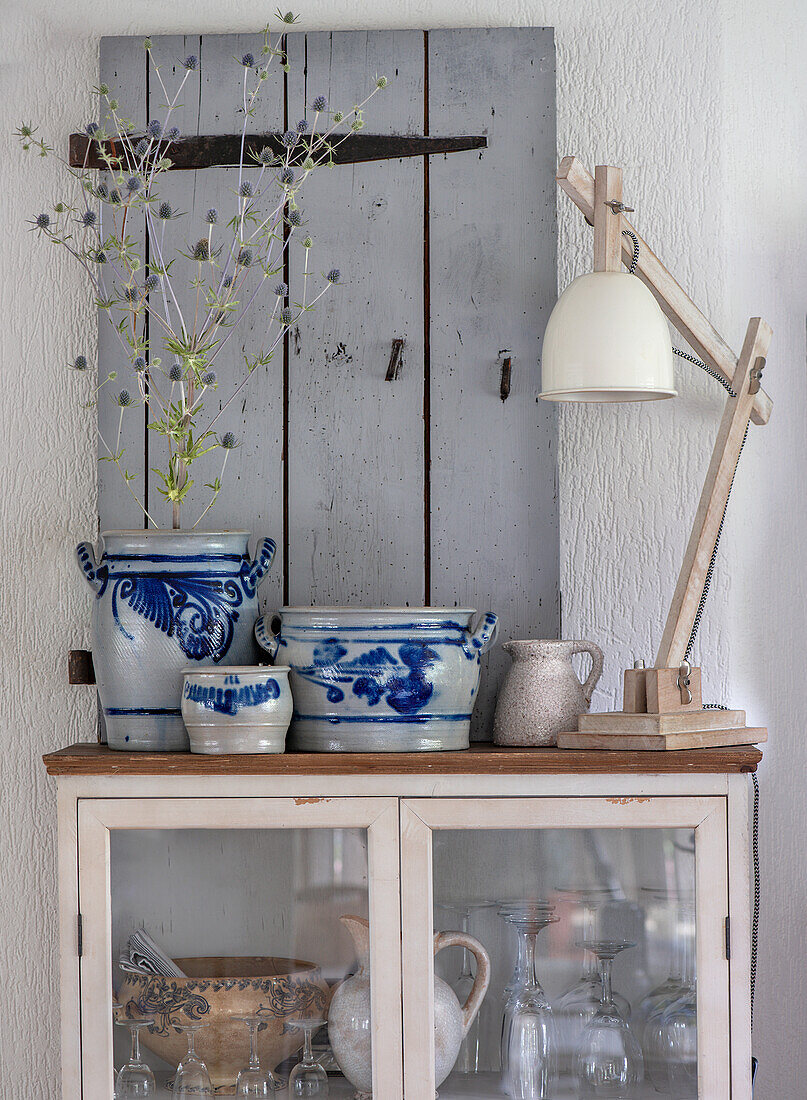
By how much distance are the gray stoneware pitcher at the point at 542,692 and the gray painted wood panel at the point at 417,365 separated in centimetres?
14

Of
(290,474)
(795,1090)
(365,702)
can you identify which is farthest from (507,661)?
(795,1090)

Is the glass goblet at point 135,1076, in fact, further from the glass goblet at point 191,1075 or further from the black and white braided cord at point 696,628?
the black and white braided cord at point 696,628

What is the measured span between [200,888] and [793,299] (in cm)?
106

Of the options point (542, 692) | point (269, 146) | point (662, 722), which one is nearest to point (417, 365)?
point (269, 146)

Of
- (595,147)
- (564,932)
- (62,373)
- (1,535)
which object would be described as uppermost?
(595,147)

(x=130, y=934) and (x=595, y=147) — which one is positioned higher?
(x=595, y=147)

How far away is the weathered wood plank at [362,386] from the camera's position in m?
1.46

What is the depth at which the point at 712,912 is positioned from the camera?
119cm

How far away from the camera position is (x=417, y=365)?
146cm

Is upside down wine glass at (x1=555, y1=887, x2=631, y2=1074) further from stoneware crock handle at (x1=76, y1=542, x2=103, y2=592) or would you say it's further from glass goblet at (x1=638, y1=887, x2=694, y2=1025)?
stoneware crock handle at (x1=76, y1=542, x2=103, y2=592)

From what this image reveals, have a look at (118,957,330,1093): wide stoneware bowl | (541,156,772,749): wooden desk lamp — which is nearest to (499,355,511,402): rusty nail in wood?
(541,156,772,749): wooden desk lamp

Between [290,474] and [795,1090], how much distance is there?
1.02 meters

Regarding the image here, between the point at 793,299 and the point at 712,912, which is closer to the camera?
the point at 712,912

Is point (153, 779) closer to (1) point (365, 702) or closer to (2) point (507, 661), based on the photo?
(1) point (365, 702)
